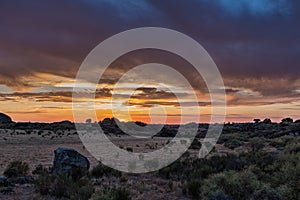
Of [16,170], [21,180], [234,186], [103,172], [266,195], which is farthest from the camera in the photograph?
[103,172]

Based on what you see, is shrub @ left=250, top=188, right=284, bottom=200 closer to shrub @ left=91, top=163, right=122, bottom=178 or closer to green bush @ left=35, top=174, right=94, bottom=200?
green bush @ left=35, top=174, right=94, bottom=200

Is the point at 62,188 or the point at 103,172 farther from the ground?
the point at 62,188

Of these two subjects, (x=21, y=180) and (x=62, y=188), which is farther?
(x=21, y=180)

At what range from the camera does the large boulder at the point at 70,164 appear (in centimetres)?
1554

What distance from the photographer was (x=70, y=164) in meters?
16.1

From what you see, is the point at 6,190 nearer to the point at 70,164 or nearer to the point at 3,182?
the point at 3,182

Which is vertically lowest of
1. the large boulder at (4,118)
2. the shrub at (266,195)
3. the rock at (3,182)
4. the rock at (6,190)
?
the rock at (6,190)

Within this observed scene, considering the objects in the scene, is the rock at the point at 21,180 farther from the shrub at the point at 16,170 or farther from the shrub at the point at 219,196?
the shrub at the point at 219,196

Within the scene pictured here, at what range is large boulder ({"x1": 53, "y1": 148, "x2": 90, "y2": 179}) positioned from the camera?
15.5 m

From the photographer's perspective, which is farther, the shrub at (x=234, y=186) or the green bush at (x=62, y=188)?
the green bush at (x=62, y=188)

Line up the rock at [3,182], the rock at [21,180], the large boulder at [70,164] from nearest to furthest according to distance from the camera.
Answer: the rock at [3,182] → the rock at [21,180] → the large boulder at [70,164]

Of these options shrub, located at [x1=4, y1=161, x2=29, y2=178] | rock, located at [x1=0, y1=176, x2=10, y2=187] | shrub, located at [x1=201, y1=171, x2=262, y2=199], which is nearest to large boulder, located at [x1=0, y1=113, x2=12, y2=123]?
shrub, located at [x1=4, y1=161, x2=29, y2=178]

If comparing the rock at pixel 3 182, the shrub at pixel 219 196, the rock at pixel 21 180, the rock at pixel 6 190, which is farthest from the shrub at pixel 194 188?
A: the rock at pixel 3 182

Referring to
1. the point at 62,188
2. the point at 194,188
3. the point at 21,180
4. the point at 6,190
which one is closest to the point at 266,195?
the point at 194,188
